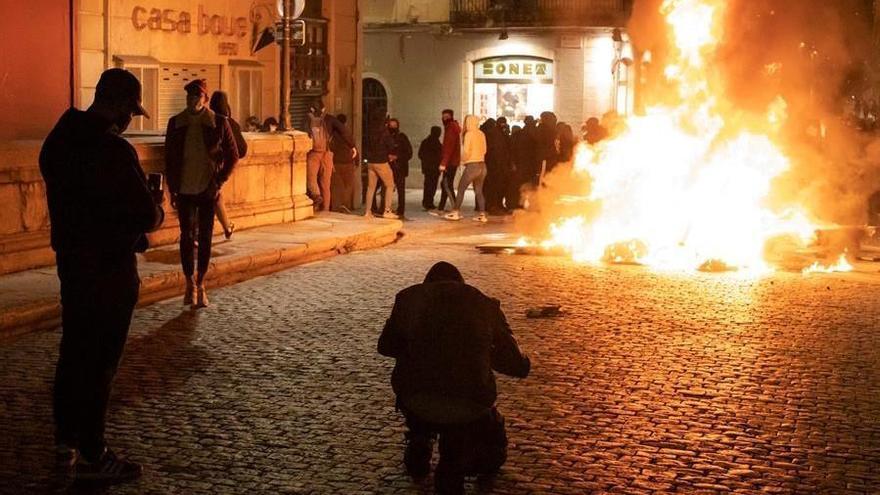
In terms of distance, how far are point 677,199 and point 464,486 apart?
12.1 m

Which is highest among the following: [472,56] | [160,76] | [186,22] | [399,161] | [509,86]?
[472,56]

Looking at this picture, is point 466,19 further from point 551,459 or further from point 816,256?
point 551,459

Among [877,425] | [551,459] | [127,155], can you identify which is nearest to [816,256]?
[877,425]

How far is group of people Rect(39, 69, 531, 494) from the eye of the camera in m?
6.34

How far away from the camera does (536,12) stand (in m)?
32.4

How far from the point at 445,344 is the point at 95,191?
72.1 inches

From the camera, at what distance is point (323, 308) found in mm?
12570

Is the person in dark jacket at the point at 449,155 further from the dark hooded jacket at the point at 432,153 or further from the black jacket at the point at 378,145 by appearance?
the black jacket at the point at 378,145

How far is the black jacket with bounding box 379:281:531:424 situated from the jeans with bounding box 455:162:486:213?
16.8 metres

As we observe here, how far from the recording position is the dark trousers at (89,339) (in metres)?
6.67

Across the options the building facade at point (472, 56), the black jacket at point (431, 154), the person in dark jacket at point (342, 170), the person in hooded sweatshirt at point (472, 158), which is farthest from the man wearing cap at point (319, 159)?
the building facade at point (472, 56)

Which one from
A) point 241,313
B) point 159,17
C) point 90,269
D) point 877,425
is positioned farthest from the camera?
point 159,17

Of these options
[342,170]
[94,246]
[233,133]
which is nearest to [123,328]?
[94,246]

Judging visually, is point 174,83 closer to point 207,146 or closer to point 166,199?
point 166,199
